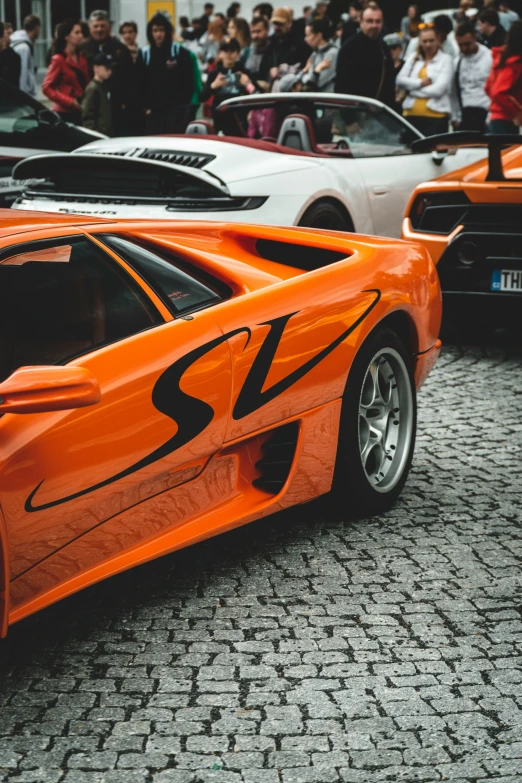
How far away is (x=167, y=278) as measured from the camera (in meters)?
3.63

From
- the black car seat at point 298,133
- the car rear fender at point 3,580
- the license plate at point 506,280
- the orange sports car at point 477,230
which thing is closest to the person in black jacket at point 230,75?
the black car seat at point 298,133

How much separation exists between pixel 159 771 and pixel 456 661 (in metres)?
0.99

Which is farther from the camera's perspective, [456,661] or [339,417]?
[339,417]

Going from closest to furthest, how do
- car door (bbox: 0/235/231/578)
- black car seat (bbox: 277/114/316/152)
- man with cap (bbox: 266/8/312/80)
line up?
car door (bbox: 0/235/231/578) → black car seat (bbox: 277/114/316/152) → man with cap (bbox: 266/8/312/80)

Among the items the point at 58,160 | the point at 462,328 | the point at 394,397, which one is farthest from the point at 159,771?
the point at 462,328

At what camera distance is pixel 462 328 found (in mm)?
8062

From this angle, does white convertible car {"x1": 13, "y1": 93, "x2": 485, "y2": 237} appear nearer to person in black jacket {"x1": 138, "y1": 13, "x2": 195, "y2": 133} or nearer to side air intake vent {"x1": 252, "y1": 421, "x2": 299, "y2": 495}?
person in black jacket {"x1": 138, "y1": 13, "x2": 195, "y2": 133}

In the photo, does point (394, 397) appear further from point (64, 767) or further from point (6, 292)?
point (64, 767)

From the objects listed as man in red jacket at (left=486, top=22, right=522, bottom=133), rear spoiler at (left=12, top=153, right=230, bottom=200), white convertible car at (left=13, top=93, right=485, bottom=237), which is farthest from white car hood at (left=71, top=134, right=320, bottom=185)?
man in red jacket at (left=486, top=22, right=522, bottom=133)

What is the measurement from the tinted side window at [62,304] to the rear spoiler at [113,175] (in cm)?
340

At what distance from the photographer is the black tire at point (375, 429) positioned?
4.12 m

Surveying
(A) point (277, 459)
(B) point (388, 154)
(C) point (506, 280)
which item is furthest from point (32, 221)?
(B) point (388, 154)

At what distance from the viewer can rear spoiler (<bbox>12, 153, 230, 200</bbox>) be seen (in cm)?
672

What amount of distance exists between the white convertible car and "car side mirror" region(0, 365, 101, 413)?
3.99 meters
